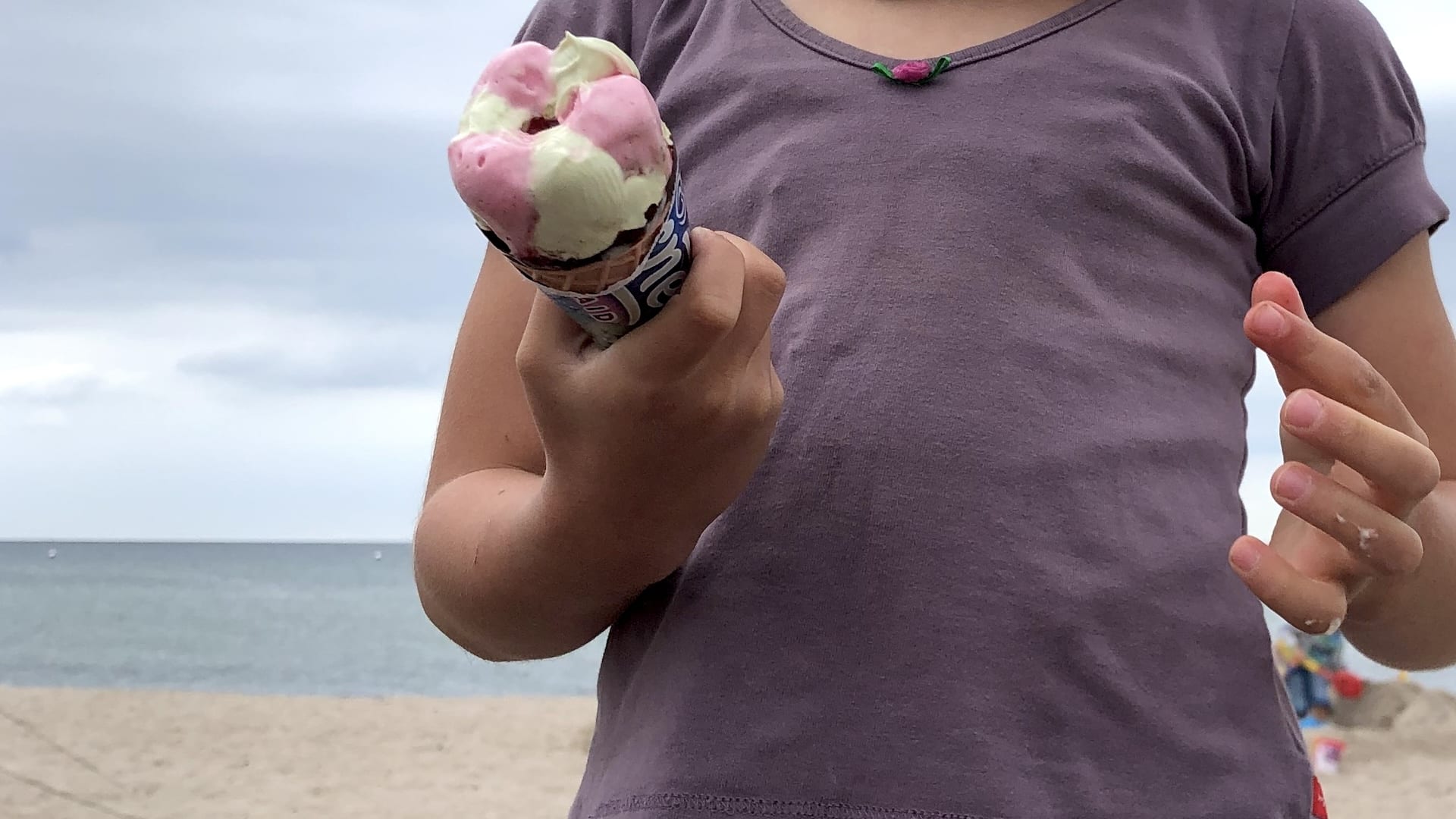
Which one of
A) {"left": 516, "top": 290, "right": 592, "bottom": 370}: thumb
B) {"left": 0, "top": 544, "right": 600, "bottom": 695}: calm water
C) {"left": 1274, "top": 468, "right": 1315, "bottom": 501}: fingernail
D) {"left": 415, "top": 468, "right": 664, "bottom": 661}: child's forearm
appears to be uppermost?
{"left": 516, "top": 290, "right": 592, "bottom": 370}: thumb

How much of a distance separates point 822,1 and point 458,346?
0.37 meters

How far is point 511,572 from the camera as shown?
68cm

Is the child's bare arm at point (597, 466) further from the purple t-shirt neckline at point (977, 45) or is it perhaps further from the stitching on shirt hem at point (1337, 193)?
the stitching on shirt hem at point (1337, 193)

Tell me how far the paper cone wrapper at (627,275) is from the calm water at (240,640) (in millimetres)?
2033

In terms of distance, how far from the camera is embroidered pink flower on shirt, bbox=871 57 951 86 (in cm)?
80

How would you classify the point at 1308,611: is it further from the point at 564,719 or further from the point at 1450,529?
the point at 564,719

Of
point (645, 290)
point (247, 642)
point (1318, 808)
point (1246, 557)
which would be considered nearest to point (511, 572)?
point (645, 290)

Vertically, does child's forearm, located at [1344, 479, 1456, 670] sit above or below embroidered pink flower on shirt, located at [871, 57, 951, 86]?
below

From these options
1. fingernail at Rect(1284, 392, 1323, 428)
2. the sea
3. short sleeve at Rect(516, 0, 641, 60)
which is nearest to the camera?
fingernail at Rect(1284, 392, 1323, 428)

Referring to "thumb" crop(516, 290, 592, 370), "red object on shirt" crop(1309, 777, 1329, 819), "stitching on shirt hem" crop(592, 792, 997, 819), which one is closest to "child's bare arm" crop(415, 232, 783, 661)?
"thumb" crop(516, 290, 592, 370)

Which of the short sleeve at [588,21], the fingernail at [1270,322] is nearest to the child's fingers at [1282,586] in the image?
the fingernail at [1270,322]

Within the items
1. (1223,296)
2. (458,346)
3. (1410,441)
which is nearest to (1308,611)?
(1410,441)

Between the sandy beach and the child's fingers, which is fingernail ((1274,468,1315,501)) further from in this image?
the sandy beach

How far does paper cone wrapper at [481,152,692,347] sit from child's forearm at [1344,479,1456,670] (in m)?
0.52
